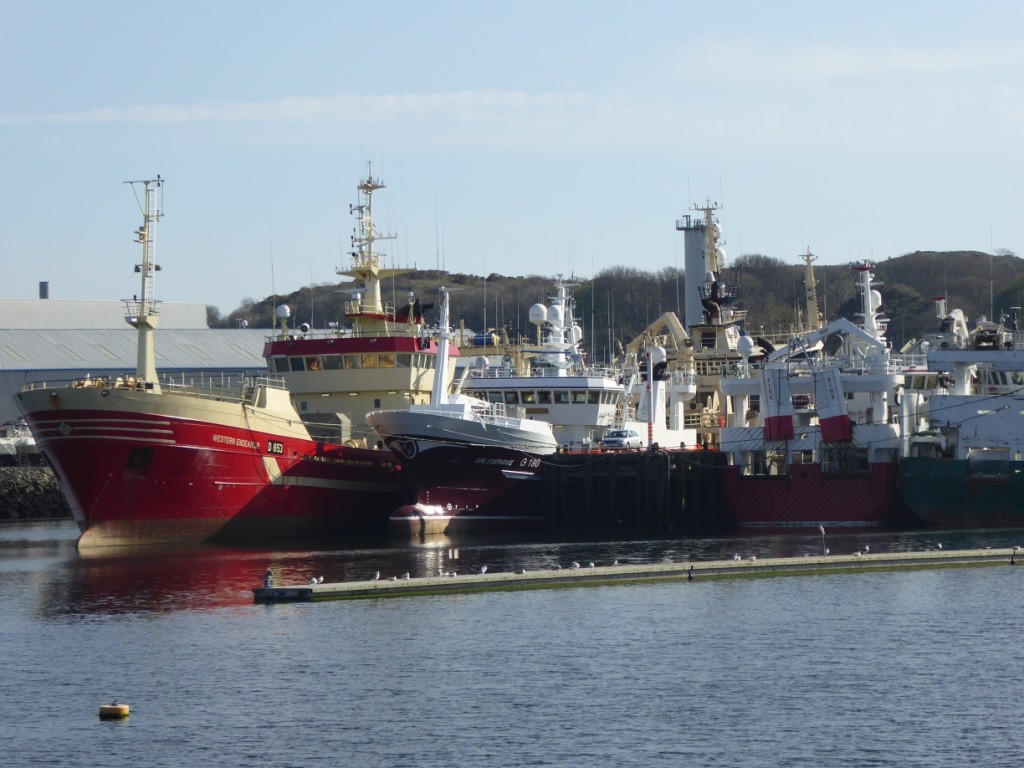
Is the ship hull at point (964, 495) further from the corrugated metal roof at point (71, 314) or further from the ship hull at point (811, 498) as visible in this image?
the corrugated metal roof at point (71, 314)

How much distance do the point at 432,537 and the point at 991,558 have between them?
19701mm

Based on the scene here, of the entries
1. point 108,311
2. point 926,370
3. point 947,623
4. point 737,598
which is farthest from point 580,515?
point 108,311

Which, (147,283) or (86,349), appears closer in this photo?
(147,283)

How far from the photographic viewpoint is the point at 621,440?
63.6m

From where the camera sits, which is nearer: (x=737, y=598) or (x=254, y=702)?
(x=254, y=702)

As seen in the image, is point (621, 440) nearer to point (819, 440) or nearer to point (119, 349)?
point (819, 440)

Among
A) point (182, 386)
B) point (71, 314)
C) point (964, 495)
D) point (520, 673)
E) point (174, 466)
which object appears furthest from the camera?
point (71, 314)

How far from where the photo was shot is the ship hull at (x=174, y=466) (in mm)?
51312

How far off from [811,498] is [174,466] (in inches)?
912

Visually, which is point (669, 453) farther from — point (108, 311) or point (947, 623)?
point (108, 311)

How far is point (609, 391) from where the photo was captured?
2603 inches

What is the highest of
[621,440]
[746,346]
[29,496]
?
[746,346]

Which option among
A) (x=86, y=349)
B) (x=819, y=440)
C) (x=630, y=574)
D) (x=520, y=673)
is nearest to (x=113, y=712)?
(x=520, y=673)

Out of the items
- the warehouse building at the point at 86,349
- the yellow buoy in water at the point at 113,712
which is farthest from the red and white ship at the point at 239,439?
the warehouse building at the point at 86,349
